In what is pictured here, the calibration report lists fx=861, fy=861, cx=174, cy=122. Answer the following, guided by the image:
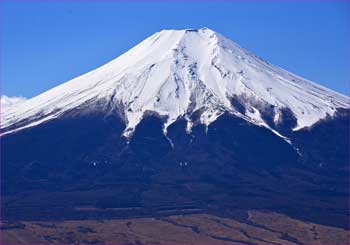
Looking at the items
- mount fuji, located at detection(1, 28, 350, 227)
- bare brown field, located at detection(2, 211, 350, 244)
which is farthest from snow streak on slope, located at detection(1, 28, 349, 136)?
bare brown field, located at detection(2, 211, 350, 244)

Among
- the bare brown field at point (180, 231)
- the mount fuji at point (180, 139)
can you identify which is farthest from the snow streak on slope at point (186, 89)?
the bare brown field at point (180, 231)

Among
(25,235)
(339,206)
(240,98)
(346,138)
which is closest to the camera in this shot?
(25,235)

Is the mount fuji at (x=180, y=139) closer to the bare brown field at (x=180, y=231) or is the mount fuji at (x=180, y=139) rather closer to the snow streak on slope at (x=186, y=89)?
the snow streak on slope at (x=186, y=89)

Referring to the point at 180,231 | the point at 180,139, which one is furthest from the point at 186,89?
the point at 180,231

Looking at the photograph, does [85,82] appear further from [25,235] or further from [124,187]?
[25,235]

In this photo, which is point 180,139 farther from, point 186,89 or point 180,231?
point 180,231

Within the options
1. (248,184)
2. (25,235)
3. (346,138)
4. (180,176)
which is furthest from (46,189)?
(346,138)

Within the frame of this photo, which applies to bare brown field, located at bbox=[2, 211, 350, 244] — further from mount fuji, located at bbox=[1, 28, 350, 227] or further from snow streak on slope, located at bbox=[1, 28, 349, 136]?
snow streak on slope, located at bbox=[1, 28, 349, 136]

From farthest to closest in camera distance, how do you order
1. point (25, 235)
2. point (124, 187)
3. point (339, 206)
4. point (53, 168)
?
point (53, 168), point (124, 187), point (339, 206), point (25, 235)
